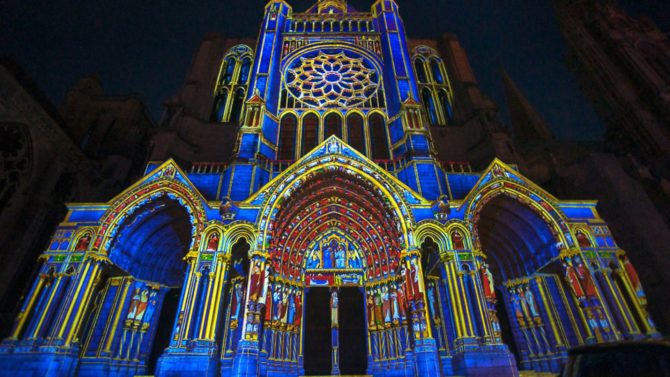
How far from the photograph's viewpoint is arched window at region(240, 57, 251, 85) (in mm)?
18169

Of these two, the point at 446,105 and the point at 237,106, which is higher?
the point at 446,105

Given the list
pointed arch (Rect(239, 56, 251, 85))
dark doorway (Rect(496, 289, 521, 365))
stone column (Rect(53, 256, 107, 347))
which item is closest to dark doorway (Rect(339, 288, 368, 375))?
dark doorway (Rect(496, 289, 521, 365))

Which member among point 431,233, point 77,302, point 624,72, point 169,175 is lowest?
point 77,302

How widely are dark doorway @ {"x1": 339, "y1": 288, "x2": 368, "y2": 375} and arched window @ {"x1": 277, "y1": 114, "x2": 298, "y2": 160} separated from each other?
607cm

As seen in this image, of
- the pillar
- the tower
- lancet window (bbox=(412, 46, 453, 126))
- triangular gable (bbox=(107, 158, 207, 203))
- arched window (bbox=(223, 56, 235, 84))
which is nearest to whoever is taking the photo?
the pillar

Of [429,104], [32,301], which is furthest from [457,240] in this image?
[32,301]

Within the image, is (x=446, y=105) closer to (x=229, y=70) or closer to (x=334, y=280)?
(x=334, y=280)

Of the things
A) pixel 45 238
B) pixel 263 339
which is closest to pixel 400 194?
pixel 263 339

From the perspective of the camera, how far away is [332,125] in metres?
15.1

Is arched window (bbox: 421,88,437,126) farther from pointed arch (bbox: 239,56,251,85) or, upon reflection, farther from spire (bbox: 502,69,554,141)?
pointed arch (bbox: 239,56,251,85)

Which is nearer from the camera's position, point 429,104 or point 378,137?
point 378,137

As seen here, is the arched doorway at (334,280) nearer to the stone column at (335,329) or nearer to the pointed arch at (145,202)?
the stone column at (335,329)

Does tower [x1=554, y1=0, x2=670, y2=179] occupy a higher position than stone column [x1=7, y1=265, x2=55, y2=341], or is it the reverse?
tower [x1=554, y1=0, x2=670, y2=179]

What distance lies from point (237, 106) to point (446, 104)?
36.0ft
